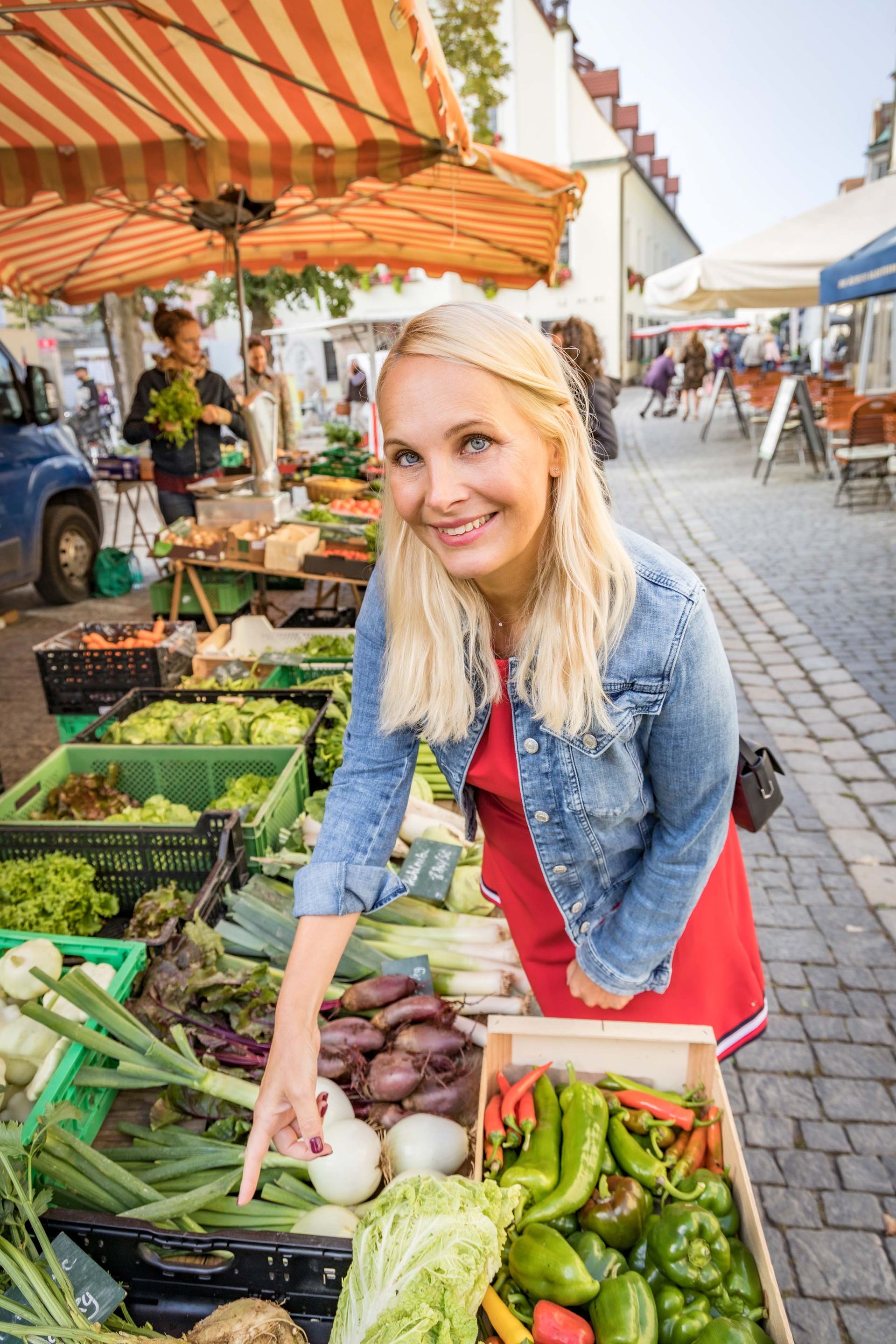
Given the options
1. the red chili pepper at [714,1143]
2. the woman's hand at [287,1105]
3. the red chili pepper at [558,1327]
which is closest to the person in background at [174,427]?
the woman's hand at [287,1105]

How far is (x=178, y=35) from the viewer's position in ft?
14.3

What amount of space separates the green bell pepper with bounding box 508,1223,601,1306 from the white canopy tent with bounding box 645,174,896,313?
1208cm

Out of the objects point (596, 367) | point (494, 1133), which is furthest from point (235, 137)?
point (494, 1133)

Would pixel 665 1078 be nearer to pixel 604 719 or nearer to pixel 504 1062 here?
pixel 504 1062

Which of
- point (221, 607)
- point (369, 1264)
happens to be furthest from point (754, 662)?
point (369, 1264)

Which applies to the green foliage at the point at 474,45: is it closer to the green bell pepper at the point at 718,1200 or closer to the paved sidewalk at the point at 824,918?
the paved sidewalk at the point at 824,918

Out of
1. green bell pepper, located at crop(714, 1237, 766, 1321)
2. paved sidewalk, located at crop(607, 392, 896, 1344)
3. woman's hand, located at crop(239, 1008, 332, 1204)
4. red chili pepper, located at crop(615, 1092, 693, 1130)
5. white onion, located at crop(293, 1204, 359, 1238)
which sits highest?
woman's hand, located at crop(239, 1008, 332, 1204)

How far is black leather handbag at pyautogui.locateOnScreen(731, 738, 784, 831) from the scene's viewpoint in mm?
2059

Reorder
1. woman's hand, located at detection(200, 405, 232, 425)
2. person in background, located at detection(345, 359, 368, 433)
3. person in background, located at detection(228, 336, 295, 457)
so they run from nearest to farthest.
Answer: woman's hand, located at detection(200, 405, 232, 425), person in background, located at detection(228, 336, 295, 457), person in background, located at detection(345, 359, 368, 433)

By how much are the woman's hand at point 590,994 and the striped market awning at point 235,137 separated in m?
3.42

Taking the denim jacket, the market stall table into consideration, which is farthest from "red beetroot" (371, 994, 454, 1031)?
the market stall table

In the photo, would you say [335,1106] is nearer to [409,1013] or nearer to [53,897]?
[409,1013]

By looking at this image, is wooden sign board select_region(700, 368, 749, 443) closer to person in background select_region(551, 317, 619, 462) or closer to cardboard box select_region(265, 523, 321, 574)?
person in background select_region(551, 317, 619, 462)

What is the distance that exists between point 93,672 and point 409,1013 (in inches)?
114
